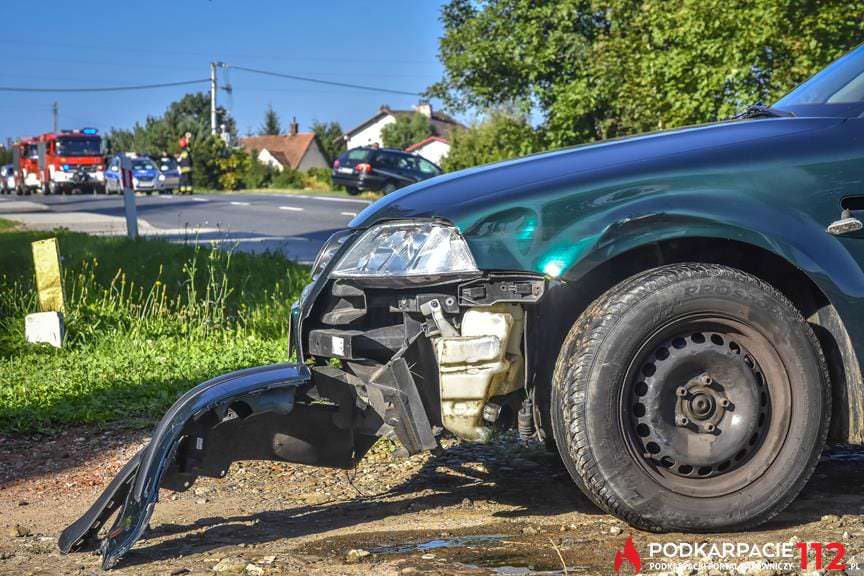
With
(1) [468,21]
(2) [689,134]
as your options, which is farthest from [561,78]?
(2) [689,134]

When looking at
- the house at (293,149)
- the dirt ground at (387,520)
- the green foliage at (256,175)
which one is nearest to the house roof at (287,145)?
the house at (293,149)

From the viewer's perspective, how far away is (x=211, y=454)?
3.75m

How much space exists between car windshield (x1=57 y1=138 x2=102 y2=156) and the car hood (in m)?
49.6

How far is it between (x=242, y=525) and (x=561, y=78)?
3248 cm

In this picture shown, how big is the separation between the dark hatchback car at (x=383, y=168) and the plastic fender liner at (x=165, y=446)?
31315 millimetres

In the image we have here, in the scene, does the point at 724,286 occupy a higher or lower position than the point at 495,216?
lower

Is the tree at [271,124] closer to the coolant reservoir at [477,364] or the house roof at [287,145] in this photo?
the house roof at [287,145]

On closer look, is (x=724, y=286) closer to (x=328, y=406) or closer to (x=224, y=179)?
(x=328, y=406)

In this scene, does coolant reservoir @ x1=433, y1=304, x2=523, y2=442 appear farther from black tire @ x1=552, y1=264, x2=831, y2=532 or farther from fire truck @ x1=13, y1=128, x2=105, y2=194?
fire truck @ x1=13, y1=128, x2=105, y2=194

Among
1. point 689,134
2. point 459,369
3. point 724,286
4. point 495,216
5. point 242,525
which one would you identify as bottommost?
point 242,525

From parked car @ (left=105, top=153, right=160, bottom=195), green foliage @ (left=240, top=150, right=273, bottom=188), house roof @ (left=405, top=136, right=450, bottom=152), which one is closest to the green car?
parked car @ (left=105, top=153, right=160, bottom=195)

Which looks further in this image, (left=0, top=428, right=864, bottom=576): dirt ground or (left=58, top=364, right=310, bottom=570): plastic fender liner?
(left=58, top=364, right=310, bottom=570): plastic fender liner

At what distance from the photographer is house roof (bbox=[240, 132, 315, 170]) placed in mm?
110562

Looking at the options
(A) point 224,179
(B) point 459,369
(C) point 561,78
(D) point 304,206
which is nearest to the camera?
(B) point 459,369
